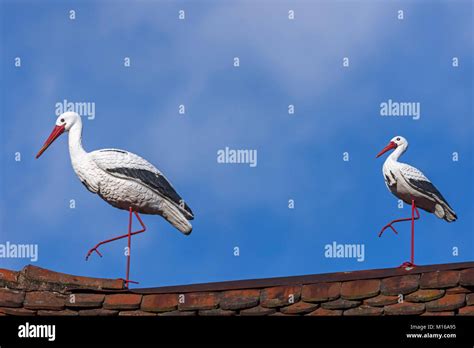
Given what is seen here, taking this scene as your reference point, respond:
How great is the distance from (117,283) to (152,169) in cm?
250

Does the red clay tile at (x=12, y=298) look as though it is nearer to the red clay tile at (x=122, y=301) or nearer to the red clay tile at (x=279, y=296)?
the red clay tile at (x=122, y=301)

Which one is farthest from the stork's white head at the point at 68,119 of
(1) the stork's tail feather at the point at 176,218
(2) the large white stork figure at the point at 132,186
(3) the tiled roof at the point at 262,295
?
(3) the tiled roof at the point at 262,295

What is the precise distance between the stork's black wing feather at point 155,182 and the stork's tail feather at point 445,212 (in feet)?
11.5

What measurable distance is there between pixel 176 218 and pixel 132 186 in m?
0.71

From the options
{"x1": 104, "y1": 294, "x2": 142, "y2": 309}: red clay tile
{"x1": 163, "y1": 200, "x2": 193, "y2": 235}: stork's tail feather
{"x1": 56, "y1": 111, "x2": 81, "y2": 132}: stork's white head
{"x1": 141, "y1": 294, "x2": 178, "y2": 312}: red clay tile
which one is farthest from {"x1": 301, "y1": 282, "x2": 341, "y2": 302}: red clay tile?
{"x1": 56, "y1": 111, "x2": 81, "y2": 132}: stork's white head

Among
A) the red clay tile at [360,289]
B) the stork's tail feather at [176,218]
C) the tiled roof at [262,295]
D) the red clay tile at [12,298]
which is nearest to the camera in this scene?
the tiled roof at [262,295]

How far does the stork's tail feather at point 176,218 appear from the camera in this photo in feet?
57.4

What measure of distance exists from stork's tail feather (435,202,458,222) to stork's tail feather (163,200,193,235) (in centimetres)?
352

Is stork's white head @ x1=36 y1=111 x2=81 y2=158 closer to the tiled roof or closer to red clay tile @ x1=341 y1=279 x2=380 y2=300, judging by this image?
the tiled roof

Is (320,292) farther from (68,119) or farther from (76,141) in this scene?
(68,119)

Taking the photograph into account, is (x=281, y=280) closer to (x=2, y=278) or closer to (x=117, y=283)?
(x=117, y=283)

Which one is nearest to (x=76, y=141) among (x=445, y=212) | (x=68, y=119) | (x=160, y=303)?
(x=68, y=119)

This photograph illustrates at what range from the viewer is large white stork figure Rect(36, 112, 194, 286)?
691 inches
